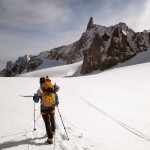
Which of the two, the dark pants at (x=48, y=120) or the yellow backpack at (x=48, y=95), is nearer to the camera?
the dark pants at (x=48, y=120)

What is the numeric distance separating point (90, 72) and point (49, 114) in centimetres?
12736

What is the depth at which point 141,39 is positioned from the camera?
124 metres

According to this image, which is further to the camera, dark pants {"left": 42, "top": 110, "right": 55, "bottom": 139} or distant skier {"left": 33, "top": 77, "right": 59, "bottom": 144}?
distant skier {"left": 33, "top": 77, "right": 59, "bottom": 144}

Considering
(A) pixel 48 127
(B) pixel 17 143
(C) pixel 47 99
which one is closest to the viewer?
(B) pixel 17 143

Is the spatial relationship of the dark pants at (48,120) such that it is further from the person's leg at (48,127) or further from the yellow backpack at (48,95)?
the yellow backpack at (48,95)

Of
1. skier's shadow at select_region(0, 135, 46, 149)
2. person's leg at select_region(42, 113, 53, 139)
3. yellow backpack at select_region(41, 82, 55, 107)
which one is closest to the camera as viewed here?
skier's shadow at select_region(0, 135, 46, 149)

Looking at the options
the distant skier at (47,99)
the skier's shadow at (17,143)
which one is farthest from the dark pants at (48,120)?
the skier's shadow at (17,143)

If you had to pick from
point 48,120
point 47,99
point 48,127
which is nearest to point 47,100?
point 47,99

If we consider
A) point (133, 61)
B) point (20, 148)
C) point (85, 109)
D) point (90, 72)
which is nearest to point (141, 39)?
point (133, 61)

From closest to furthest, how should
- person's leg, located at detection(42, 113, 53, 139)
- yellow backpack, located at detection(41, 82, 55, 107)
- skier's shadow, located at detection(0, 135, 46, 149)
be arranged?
skier's shadow, located at detection(0, 135, 46, 149), person's leg, located at detection(42, 113, 53, 139), yellow backpack, located at detection(41, 82, 55, 107)

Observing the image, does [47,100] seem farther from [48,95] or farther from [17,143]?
[17,143]

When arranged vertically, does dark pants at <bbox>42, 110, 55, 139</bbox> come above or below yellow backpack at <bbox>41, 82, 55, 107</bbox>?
below

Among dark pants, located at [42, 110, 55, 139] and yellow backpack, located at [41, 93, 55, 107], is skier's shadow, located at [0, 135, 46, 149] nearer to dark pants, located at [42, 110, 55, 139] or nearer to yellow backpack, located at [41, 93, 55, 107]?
dark pants, located at [42, 110, 55, 139]

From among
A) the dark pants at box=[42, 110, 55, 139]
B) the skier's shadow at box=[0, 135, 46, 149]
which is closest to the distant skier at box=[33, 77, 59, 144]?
the dark pants at box=[42, 110, 55, 139]
